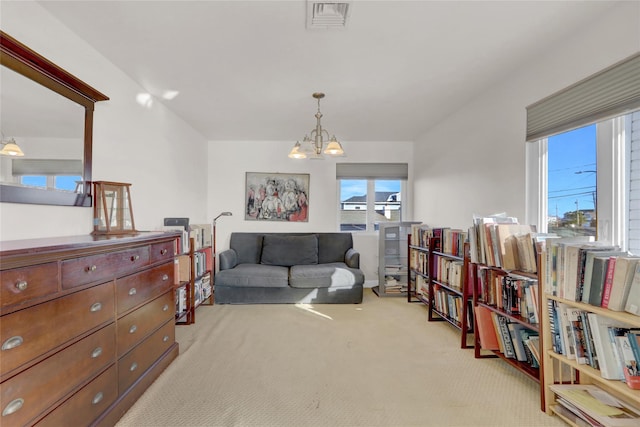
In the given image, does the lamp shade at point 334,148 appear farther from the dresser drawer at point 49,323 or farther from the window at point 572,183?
the dresser drawer at point 49,323

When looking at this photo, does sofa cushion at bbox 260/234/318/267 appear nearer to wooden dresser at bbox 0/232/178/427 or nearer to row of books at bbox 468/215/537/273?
wooden dresser at bbox 0/232/178/427

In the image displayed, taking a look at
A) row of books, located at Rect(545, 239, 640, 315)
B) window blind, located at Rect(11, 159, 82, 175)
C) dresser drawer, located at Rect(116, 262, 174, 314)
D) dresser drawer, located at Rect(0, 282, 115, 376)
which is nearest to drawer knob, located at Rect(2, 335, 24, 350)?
dresser drawer, located at Rect(0, 282, 115, 376)

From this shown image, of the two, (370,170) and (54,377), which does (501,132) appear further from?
(54,377)

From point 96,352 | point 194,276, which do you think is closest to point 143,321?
point 96,352

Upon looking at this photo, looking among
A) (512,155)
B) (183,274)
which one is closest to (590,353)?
(512,155)

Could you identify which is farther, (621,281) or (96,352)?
(96,352)

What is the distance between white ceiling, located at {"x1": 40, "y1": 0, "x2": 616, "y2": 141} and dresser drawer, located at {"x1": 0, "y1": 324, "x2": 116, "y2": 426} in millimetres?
1818

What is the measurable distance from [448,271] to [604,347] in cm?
155

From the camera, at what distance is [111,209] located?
2201 millimetres

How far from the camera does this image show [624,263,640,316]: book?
4.16ft

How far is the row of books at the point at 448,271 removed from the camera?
2798mm

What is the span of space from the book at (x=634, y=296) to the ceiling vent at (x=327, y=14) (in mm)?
1926

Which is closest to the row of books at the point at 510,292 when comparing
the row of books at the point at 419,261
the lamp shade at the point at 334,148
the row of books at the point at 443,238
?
the row of books at the point at 443,238

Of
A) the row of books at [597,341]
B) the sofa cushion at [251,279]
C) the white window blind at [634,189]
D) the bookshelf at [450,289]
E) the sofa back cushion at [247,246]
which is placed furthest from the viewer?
the sofa back cushion at [247,246]
